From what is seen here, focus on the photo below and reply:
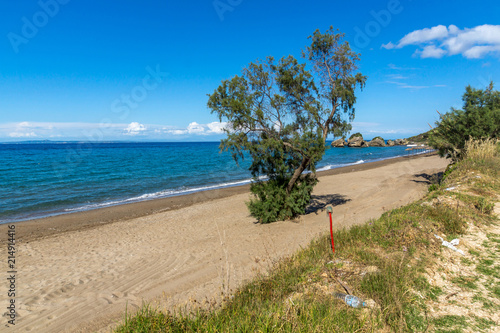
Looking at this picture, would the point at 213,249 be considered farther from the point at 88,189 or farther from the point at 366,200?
the point at 88,189

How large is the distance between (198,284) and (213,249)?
2637 mm

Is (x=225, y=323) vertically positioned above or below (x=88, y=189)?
above

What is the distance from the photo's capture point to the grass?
11.8 ft

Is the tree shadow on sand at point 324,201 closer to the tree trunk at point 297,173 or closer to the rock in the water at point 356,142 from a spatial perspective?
the tree trunk at point 297,173

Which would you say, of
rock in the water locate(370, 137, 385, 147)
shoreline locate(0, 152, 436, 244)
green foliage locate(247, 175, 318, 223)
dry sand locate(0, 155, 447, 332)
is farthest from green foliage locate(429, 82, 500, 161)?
rock in the water locate(370, 137, 385, 147)

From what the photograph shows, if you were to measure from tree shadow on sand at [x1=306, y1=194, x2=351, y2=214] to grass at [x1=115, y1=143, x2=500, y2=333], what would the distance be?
7499 millimetres

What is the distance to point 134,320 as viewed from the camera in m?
4.07

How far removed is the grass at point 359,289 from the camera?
361 cm

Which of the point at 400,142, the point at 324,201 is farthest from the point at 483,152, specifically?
the point at 400,142

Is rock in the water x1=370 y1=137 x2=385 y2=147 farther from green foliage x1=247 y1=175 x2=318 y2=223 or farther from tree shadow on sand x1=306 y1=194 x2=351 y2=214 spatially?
green foliage x1=247 y1=175 x2=318 y2=223

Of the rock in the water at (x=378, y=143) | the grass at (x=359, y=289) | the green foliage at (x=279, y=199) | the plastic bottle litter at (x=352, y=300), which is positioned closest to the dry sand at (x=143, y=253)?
the green foliage at (x=279, y=199)

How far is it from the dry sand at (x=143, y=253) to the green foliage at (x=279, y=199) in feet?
1.70

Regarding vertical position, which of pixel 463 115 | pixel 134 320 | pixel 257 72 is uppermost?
pixel 257 72

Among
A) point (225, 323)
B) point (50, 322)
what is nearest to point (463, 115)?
point (225, 323)
